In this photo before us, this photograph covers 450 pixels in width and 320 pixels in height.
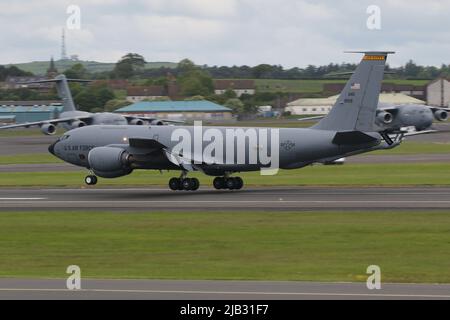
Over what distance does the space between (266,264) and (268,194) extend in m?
20.3

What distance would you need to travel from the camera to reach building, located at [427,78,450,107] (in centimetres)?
16725

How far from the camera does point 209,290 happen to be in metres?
19.8

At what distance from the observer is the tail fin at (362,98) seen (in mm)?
45625

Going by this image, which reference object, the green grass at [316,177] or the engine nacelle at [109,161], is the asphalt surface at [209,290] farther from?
the green grass at [316,177]

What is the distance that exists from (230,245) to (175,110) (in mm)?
91788

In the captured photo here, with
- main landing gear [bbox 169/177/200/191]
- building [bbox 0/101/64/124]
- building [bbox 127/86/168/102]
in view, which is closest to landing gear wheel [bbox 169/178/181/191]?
main landing gear [bbox 169/177/200/191]

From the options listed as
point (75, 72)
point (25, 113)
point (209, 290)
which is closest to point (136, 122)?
point (25, 113)

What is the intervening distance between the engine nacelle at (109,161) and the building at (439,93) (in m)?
125

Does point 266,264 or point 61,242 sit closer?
point 266,264

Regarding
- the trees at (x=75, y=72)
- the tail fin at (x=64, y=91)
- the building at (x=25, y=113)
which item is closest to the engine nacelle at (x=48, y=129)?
the tail fin at (x=64, y=91)

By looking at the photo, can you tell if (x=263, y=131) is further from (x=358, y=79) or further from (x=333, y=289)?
(x=333, y=289)

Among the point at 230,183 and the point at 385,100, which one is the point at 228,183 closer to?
the point at 230,183
